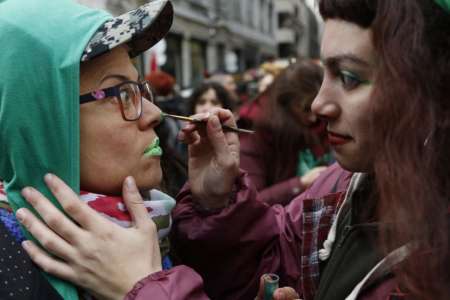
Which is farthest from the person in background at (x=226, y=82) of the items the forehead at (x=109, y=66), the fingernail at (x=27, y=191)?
the fingernail at (x=27, y=191)

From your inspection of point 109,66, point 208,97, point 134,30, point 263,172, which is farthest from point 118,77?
point 208,97

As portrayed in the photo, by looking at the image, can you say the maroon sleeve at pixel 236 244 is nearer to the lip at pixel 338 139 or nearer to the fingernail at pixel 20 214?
the lip at pixel 338 139

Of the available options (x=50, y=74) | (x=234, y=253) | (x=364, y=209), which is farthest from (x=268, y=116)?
(x=50, y=74)

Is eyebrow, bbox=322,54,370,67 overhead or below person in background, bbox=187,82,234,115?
overhead

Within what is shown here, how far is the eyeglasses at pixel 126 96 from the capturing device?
4.60 feet

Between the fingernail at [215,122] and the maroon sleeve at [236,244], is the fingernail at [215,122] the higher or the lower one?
the higher one

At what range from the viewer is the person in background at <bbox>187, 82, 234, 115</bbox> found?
5.30 m

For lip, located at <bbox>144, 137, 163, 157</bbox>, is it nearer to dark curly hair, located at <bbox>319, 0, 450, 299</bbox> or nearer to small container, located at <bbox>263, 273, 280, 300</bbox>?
small container, located at <bbox>263, 273, 280, 300</bbox>

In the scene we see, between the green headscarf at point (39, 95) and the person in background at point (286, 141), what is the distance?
1957 millimetres

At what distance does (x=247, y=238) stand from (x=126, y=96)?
66 centimetres

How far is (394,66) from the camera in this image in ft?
3.85

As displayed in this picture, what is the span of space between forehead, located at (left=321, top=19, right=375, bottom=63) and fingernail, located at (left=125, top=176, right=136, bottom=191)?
64 centimetres

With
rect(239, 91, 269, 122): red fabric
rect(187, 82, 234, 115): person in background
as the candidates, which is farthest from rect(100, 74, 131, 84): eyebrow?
rect(187, 82, 234, 115): person in background

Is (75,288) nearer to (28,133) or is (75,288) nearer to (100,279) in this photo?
(100,279)
